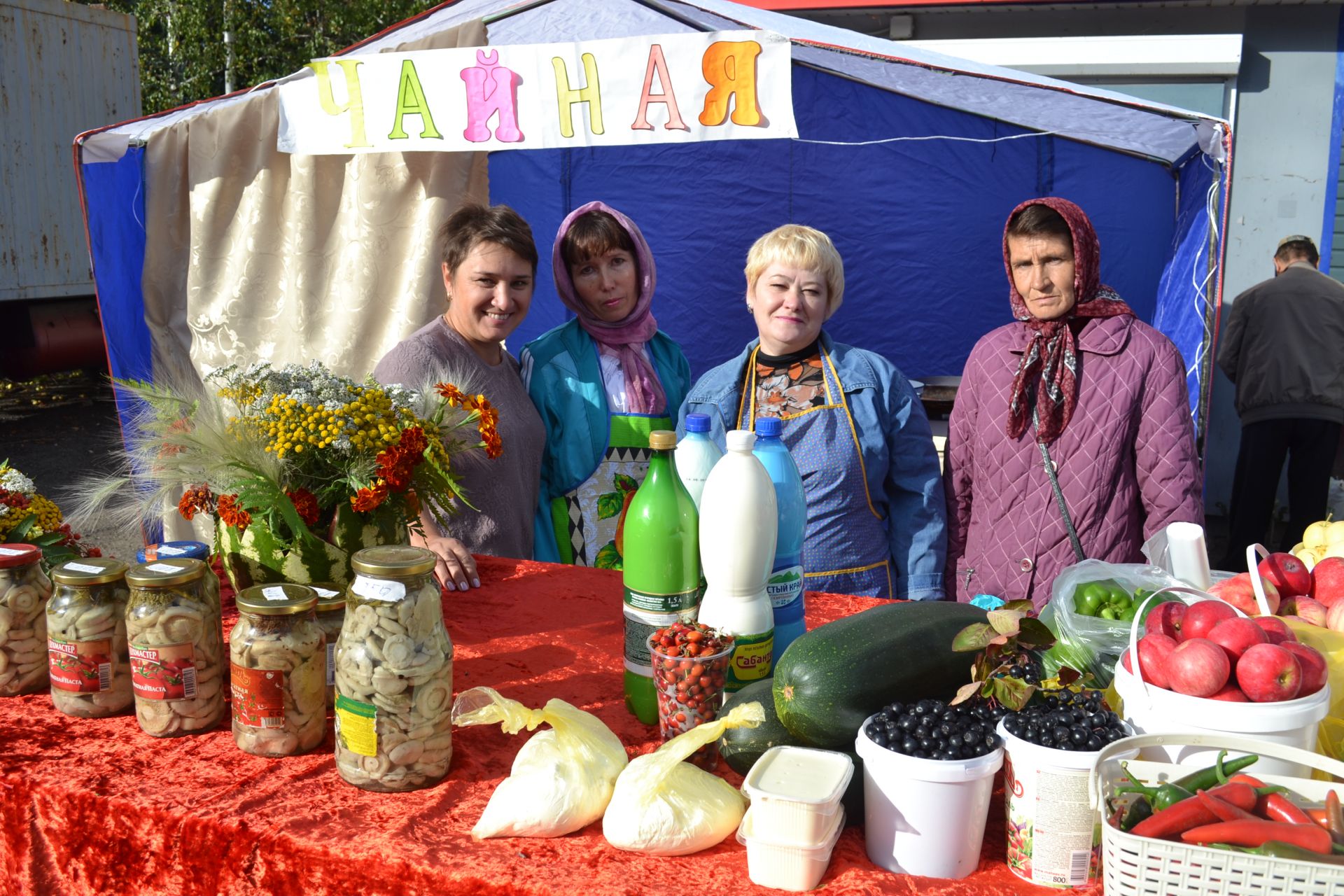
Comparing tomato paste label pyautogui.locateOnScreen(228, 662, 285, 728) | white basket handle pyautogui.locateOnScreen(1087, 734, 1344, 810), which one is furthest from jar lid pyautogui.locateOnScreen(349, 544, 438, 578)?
white basket handle pyautogui.locateOnScreen(1087, 734, 1344, 810)

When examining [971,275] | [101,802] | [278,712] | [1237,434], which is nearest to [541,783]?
[278,712]

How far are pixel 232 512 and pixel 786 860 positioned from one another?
110 centimetres

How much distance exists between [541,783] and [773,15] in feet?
14.9

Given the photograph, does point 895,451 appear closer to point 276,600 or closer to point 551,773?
point 551,773

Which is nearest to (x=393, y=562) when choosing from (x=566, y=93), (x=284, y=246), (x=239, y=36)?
(x=566, y=93)

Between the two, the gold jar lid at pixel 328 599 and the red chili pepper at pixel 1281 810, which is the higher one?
the gold jar lid at pixel 328 599

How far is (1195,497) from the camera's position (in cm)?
275

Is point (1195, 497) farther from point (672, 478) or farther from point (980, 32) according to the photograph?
point (980, 32)

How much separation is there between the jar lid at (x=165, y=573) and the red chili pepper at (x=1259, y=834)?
56.2 inches

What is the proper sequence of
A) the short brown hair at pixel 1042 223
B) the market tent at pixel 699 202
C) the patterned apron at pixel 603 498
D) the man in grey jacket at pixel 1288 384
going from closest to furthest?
the short brown hair at pixel 1042 223 → the patterned apron at pixel 603 498 → the market tent at pixel 699 202 → the man in grey jacket at pixel 1288 384

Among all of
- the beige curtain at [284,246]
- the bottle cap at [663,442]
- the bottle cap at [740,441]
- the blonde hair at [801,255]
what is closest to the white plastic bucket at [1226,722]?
the bottle cap at [740,441]

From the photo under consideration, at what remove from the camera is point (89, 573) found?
1642mm

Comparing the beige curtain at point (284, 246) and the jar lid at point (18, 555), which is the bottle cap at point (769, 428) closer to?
the jar lid at point (18, 555)

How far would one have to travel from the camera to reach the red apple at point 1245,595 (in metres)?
1.68
